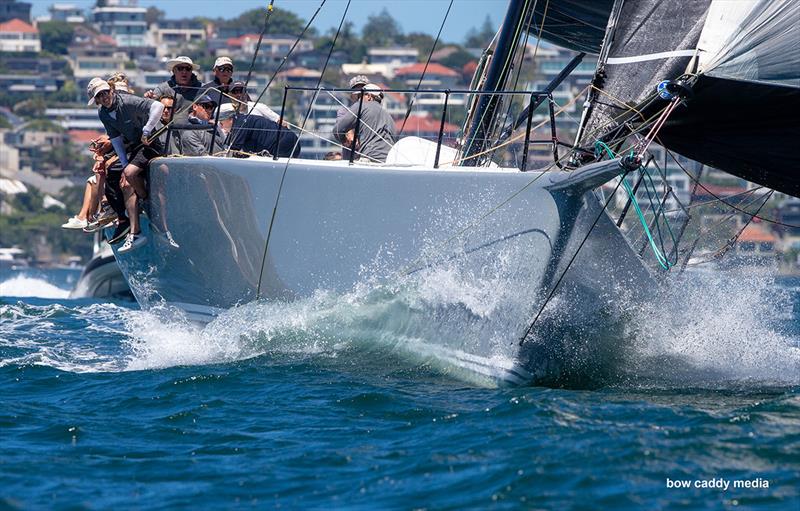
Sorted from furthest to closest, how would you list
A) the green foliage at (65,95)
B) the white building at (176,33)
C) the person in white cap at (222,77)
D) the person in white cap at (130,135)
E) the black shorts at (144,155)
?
the white building at (176,33)
the green foliage at (65,95)
the black shorts at (144,155)
the person in white cap at (222,77)
the person in white cap at (130,135)

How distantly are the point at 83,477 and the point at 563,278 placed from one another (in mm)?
2783

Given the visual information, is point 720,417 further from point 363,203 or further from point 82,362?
point 82,362

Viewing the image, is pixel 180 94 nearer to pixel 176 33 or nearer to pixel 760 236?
pixel 760 236

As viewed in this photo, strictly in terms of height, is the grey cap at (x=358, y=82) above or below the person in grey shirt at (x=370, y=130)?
above

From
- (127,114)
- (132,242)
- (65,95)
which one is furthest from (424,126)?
(65,95)

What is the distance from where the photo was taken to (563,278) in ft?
23.4

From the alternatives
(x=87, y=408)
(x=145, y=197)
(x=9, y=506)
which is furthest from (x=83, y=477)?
(x=145, y=197)

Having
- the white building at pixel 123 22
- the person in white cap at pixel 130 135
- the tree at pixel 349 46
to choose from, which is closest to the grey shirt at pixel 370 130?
the person in white cap at pixel 130 135

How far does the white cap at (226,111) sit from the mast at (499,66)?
1618mm

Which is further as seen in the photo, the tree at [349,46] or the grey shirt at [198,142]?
the tree at [349,46]

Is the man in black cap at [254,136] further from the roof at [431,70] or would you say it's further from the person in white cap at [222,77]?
the roof at [431,70]

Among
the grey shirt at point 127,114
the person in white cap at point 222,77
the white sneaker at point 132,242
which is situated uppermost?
the person in white cap at point 222,77

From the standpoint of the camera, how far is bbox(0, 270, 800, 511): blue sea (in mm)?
5266

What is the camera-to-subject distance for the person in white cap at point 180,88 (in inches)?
363
